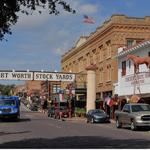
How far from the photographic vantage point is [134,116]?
1458 inches

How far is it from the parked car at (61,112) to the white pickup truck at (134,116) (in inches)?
1117

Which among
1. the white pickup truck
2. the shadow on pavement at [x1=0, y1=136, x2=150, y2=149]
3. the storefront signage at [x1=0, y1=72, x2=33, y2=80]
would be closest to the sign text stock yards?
the storefront signage at [x1=0, y1=72, x2=33, y2=80]

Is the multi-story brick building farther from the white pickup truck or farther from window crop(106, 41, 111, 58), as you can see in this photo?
the white pickup truck

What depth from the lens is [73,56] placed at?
93.9 meters

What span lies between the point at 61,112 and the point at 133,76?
18703 mm

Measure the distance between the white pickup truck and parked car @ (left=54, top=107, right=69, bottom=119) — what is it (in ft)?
93.1

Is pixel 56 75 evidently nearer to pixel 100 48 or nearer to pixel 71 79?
pixel 71 79

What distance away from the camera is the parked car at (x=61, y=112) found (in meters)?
68.5

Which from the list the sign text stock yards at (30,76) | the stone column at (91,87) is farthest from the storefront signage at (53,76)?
the stone column at (91,87)

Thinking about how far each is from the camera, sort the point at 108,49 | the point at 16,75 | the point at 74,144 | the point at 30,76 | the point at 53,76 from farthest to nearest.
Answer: the point at 53,76 < the point at 30,76 < the point at 16,75 < the point at 108,49 < the point at 74,144

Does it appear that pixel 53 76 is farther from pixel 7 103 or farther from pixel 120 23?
pixel 7 103

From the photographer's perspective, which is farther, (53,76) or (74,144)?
(53,76)

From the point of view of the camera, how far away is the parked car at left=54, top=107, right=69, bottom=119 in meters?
68.5

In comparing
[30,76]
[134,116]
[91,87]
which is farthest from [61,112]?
[134,116]
